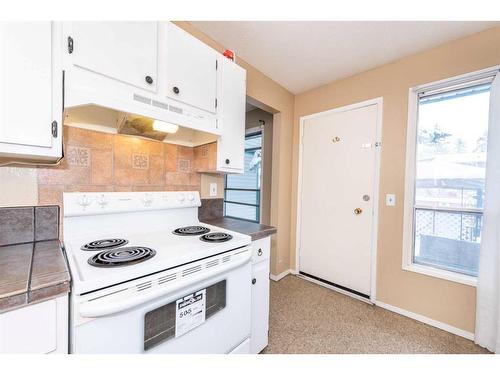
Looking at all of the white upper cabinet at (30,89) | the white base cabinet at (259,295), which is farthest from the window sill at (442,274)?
the white upper cabinet at (30,89)

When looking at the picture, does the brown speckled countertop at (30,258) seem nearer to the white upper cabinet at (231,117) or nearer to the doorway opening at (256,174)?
the white upper cabinet at (231,117)

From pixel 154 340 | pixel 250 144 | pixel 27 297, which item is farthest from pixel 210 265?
pixel 250 144

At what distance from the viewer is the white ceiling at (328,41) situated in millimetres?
1525

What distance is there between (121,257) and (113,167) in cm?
69

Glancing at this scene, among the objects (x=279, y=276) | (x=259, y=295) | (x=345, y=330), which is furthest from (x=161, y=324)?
(x=279, y=276)

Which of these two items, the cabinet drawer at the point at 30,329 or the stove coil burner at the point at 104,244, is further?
the stove coil burner at the point at 104,244

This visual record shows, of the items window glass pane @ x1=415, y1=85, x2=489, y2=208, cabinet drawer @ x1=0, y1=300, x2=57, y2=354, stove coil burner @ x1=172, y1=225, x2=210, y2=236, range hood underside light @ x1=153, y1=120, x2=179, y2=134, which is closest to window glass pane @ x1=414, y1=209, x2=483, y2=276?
window glass pane @ x1=415, y1=85, x2=489, y2=208

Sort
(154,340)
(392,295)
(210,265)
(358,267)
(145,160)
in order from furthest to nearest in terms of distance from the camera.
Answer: (358,267), (392,295), (145,160), (210,265), (154,340)

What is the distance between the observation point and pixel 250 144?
10.8 feet

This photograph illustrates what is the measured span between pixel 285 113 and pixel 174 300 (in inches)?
94.1

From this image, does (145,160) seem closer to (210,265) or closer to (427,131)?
(210,265)

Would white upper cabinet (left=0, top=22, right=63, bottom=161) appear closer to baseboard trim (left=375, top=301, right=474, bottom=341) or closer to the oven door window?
the oven door window

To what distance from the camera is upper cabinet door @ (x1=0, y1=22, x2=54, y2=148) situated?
735 mm

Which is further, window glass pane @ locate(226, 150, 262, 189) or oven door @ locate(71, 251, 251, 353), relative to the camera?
window glass pane @ locate(226, 150, 262, 189)
